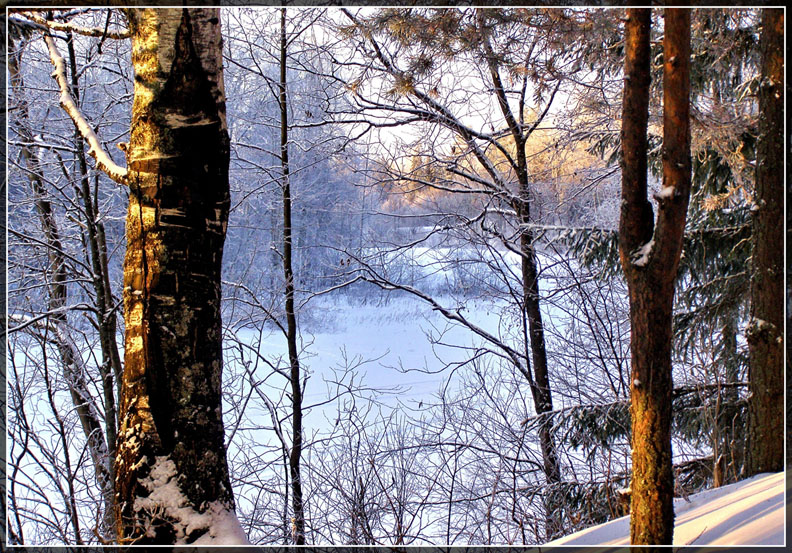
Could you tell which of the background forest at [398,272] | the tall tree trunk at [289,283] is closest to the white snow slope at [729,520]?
the background forest at [398,272]

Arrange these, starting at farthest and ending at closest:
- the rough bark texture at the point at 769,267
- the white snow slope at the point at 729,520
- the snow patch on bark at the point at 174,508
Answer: the rough bark texture at the point at 769,267
the white snow slope at the point at 729,520
the snow patch on bark at the point at 174,508

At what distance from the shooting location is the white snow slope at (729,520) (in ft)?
4.34

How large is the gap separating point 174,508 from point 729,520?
1243 mm

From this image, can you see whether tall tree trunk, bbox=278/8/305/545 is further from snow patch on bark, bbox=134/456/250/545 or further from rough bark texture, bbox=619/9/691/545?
rough bark texture, bbox=619/9/691/545

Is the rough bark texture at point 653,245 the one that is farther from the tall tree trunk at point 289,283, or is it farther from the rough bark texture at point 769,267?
the tall tree trunk at point 289,283

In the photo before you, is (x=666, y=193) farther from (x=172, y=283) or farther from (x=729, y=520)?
(x=172, y=283)

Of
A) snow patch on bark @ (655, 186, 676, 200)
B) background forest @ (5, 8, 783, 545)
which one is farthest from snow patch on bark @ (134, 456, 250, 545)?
background forest @ (5, 8, 783, 545)

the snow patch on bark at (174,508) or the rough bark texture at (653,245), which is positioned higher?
the rough bark texture at (653,245)

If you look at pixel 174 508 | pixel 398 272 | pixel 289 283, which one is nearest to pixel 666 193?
pixel 174 508

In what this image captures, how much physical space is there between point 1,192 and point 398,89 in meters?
1.86

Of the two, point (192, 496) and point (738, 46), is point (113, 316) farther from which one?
point (738, 46)

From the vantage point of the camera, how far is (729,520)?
4.50 feet

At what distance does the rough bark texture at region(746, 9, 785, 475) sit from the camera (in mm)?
1645

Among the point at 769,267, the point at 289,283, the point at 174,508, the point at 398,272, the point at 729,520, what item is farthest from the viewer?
the point at 398,272
